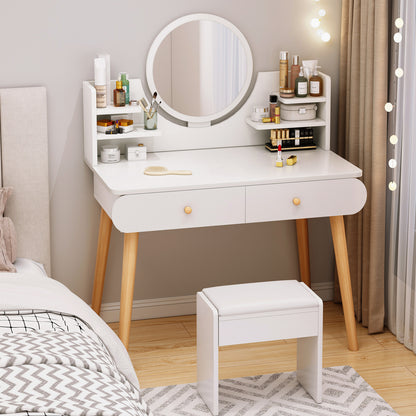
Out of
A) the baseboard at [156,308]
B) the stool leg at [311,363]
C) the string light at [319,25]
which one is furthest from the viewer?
the baseboard at [156,308]

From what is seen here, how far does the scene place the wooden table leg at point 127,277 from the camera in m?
3.13

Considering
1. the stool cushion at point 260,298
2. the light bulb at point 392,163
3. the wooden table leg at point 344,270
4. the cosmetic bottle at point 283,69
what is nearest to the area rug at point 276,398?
the wooden table leg at point 344,270

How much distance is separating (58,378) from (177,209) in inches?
42.9

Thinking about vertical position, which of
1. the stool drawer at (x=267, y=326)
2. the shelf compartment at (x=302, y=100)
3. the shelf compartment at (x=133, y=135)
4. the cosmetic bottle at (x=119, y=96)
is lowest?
the stool drawer at (x=267, y=326)

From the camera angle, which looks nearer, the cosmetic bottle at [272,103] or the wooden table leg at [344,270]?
the wooden table leg at [344,270]

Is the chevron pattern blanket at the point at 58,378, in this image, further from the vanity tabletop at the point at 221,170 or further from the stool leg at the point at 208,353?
the vanity tabletop at the point at 221,170

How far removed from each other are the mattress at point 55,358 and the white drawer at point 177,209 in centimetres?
37

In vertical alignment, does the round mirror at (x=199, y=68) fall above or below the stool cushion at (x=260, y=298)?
above

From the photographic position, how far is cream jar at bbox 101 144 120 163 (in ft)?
11.0

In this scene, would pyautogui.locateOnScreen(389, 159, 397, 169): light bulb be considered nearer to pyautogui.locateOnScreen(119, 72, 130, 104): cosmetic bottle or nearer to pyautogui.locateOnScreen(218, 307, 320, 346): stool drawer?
pyautogui.locateOnScreen(218, 307, 320, 346): stool drawer

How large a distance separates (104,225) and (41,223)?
0.27 meters

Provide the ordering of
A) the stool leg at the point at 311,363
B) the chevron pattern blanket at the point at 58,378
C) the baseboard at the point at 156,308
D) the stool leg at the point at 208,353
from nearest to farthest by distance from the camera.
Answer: the chevron pattern blanket at the point at 58,378 → the stool leg at the point at 208,353 → the stool leg at the point at 311,363 → the baseboard at the point at 156,308

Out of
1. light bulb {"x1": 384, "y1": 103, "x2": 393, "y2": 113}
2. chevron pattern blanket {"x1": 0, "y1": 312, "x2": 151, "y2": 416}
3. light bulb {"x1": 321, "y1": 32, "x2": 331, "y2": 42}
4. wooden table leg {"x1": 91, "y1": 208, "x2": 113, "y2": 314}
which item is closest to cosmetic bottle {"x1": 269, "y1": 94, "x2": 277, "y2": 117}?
light bulb {"x1": 321, "y1": 32, "x2": 331, "y2": 42}

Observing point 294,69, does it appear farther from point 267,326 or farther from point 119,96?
point 267,326
